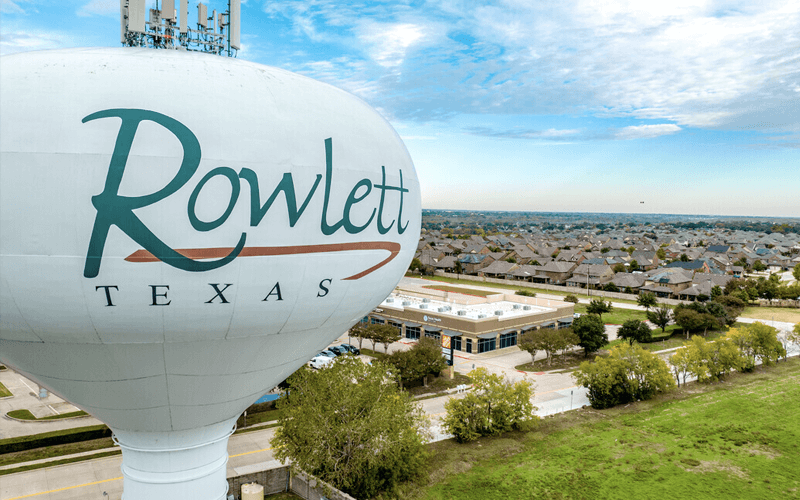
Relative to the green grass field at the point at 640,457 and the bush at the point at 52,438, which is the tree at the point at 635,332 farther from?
the bush at the point at 52,438

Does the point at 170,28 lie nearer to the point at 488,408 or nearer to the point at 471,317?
the point at 488,408

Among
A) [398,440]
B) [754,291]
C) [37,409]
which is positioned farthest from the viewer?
[754,291]

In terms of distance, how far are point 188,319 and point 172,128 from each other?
3952 mm

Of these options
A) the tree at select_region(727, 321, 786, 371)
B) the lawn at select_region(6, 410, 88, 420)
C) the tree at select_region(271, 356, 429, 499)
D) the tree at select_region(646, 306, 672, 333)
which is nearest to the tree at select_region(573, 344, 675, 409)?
the tree at select_region(727, 321, 786, 371)

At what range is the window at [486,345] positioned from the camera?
175ft

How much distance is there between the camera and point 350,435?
25188mm

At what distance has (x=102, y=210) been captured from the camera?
10.6 metres

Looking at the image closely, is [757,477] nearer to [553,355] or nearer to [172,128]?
[553,355]

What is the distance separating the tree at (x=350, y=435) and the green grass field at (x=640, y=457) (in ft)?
5.06

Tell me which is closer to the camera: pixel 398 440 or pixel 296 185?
pixel 296 185

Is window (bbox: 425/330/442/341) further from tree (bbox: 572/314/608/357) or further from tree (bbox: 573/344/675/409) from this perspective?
tree (bbox: 573/344/675/409)

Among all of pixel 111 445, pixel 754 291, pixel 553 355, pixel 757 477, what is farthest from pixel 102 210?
pixel 754 291

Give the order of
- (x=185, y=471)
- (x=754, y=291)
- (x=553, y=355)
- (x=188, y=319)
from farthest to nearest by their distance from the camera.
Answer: (x=754, y=291) → (x=553, y=355) → (x=185, y=471) → (x=188, y=319)

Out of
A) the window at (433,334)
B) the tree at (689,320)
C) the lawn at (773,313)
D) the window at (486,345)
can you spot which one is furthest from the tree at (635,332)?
the lawn at (773,313)
